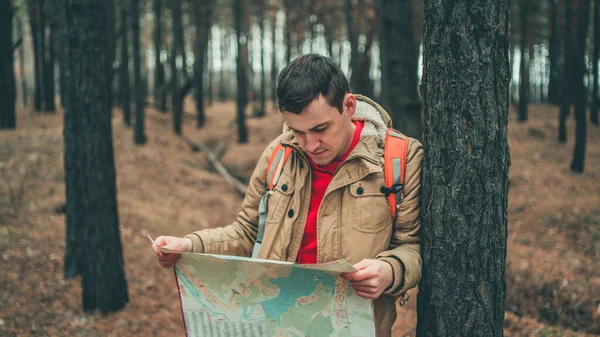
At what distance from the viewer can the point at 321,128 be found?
2.10m

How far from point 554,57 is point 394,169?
65.6 ft

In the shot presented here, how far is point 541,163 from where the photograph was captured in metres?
13.1

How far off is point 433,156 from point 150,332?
4.13m

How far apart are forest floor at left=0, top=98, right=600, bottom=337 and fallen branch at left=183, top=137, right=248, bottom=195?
0.22m

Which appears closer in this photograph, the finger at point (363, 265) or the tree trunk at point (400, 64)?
the finger at point (363, 265)

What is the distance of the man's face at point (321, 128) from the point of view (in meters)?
2.08

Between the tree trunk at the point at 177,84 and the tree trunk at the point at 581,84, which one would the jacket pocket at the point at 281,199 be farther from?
the tree trunk at the point at 177,84

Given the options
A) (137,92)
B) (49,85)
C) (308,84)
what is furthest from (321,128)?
(49,85)

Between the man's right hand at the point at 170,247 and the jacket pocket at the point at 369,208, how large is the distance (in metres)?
0.88

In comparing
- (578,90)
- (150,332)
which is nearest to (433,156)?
(150,332)

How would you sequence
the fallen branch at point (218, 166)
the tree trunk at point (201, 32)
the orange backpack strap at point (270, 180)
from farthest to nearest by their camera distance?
the tree trunk at point (201, 32)
the fallen branch at point (218, 166)
the orange backpack strap at point (270, 180)

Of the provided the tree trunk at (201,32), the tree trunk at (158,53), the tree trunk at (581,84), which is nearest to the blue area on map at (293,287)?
the tree trunk at (581,84)

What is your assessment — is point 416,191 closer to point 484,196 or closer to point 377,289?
point 484,196

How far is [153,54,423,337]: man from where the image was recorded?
205cm
